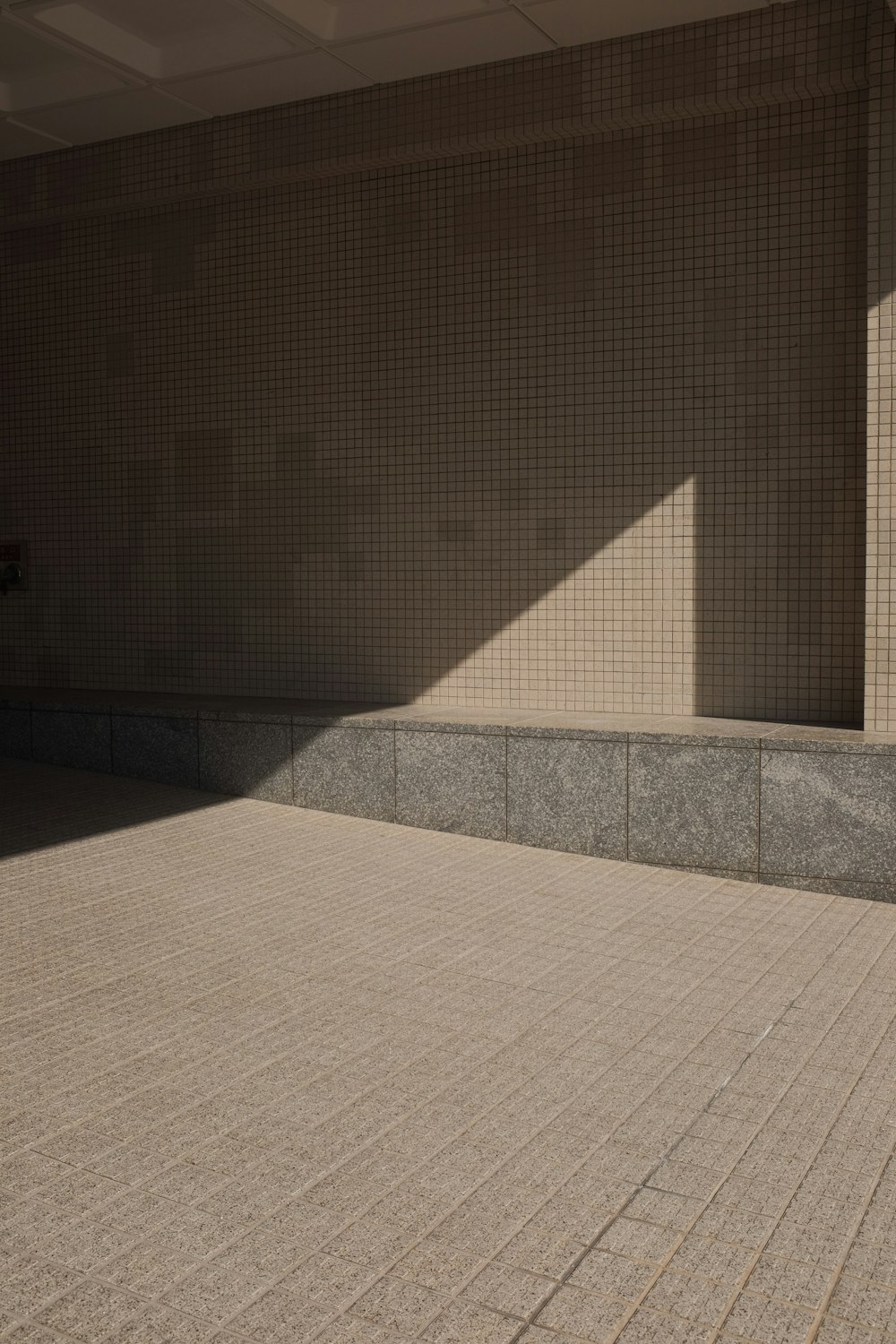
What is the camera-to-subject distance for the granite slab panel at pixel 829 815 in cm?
564

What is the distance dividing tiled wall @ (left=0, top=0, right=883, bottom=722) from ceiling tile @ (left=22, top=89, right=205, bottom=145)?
0.52ft

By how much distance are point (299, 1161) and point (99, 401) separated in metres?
6.78

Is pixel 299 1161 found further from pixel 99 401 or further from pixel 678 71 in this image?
pixel 99 401

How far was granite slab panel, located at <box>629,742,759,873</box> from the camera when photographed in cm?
595

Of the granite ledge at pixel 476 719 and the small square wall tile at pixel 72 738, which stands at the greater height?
the granite ledge at pixel 476 719

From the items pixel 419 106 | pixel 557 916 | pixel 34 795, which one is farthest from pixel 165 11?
pixel 557 916

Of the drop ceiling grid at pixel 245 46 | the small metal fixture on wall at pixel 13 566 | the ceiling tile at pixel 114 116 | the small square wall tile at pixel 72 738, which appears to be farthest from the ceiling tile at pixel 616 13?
the small metal fixture on wall at pixel 13 566

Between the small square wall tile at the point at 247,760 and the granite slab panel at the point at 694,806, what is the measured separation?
2.16 meters

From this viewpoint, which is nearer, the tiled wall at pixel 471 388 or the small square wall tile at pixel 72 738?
the tiled wall at pixel 471 388

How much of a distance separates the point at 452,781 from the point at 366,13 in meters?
4.07

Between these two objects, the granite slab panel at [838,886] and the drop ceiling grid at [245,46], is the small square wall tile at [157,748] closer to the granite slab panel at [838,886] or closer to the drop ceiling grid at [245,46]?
the granite slab panel at [838,886]

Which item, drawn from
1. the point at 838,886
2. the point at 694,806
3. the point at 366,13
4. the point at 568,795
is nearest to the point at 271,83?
the point at 366,13

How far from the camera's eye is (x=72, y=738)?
26.8ft

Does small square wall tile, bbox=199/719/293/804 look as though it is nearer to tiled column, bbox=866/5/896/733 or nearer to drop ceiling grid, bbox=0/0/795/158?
tiled column, bbox=866/5/896/733
